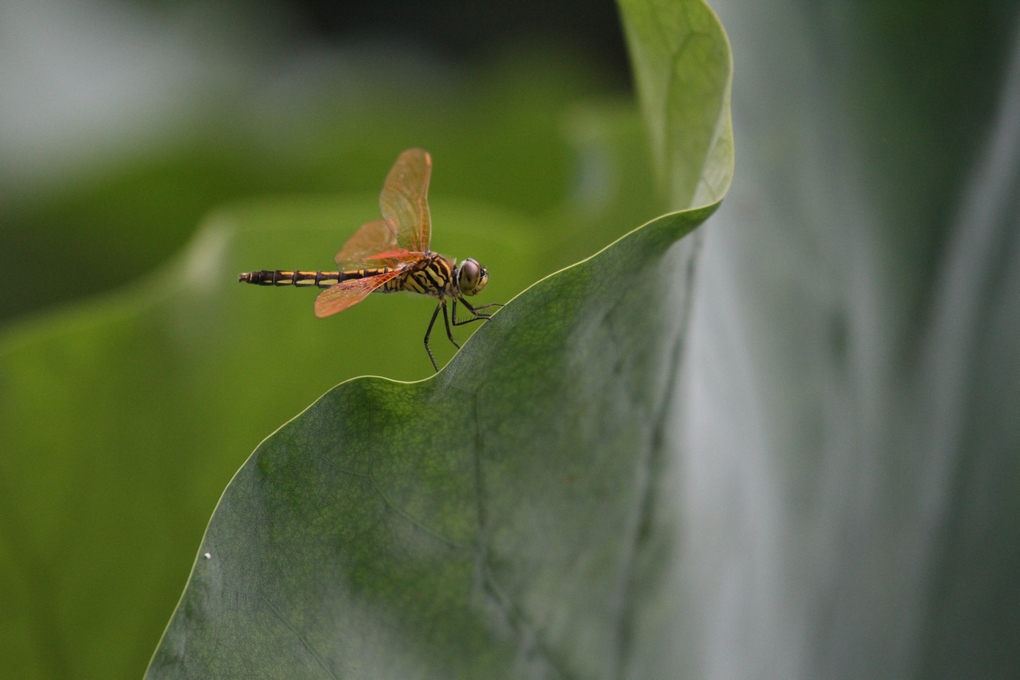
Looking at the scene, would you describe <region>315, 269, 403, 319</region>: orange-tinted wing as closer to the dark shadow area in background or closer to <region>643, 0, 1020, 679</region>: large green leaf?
<region>643, 0, 1020, 679</region>: large green leaf

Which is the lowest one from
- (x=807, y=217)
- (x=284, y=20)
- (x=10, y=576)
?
(x=10, y=576)

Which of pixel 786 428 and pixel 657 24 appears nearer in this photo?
pixel 657 24

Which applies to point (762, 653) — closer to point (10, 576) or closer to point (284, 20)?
point (10, 576)

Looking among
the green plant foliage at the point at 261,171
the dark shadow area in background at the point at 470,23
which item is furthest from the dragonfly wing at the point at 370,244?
the dark shadow area in background at the point at 470,23

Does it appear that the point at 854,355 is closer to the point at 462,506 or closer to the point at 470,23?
the point at 462,506

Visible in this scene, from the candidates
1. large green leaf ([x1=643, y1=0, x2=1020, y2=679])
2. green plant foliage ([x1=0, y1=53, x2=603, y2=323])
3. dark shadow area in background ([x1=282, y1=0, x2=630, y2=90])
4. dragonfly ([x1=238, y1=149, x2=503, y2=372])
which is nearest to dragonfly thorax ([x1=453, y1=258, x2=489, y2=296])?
dragonfly ([x1=238, y1=149, x2=503, y2=372])

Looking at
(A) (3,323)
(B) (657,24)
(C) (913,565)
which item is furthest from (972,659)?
(A) (3,323)
